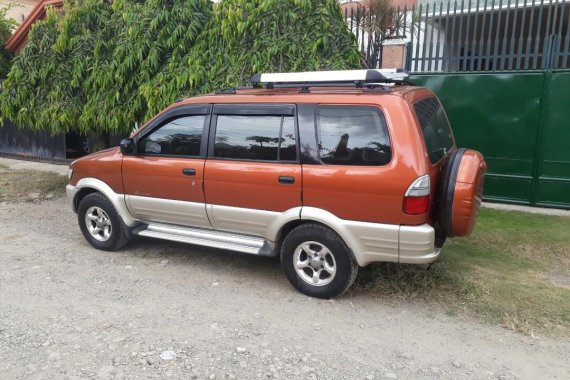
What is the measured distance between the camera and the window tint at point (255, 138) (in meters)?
4.48

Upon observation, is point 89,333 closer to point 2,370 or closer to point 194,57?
point 2,370

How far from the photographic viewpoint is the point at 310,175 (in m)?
4.29

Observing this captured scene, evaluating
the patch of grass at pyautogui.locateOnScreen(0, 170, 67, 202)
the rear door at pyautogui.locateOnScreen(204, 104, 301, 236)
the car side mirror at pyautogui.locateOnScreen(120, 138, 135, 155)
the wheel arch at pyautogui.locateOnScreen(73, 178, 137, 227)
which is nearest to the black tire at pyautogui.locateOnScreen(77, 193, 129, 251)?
the wheel arch at pyautogui.locateOnScreen(73, 178, 137, 227)

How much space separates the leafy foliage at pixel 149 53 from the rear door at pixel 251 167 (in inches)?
81.5

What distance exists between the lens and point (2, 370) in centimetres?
334

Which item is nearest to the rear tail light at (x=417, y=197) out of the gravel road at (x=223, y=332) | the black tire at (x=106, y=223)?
the gravel road at (x=223, y=332)

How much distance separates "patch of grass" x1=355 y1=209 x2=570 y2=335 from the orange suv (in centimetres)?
55

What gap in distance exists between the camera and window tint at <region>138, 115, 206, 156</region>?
5.00 m

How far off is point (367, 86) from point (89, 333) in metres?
3.14

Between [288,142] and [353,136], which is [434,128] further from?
[288,142]

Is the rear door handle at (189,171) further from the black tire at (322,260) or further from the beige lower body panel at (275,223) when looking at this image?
the black tire at (322,260)

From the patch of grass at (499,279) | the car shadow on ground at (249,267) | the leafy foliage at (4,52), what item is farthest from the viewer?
the leafy foliage at (4,52)

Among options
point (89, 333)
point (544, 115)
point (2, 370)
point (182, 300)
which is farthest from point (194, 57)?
point (544, 115)

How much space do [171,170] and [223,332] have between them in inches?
75.3
